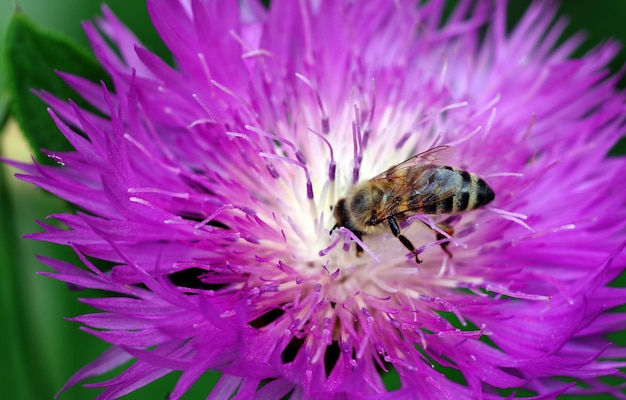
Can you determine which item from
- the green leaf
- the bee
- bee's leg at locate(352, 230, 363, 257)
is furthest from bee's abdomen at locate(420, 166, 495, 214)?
the green leaf

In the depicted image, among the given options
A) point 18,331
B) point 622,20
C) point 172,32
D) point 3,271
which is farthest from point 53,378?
point 622,20

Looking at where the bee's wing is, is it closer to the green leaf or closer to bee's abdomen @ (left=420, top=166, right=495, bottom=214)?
bee's abdomen @ (left=420, top=166, right=495, bottom=214)

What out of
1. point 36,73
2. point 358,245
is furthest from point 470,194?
point 36,73

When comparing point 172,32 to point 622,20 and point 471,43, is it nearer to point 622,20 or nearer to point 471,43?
point 471,43

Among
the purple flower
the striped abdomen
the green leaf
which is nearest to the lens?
the purple flower

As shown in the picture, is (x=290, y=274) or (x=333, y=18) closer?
(x=290, y=274)

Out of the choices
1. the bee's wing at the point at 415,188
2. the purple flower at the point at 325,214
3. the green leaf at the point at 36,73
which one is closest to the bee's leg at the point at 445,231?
the purple flower at the point at 325,214
